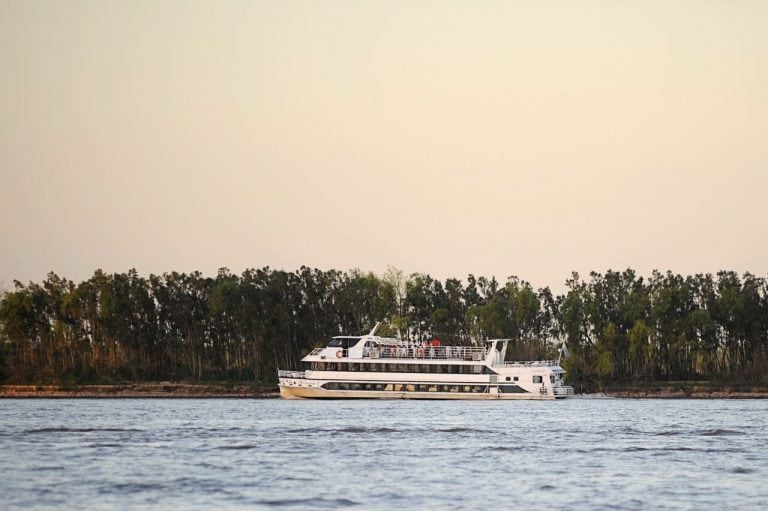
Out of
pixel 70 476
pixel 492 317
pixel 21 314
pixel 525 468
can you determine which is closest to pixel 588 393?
pixel 492 317

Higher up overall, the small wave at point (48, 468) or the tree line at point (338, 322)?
the tree line at point (338, 322)

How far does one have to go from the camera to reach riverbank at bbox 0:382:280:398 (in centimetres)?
Result: 13662

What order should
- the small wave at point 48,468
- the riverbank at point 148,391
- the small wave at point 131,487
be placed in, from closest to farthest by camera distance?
1. the small wave at point 131,487
2. the small wave at point 48,468
3. the riverbank at point 148,391

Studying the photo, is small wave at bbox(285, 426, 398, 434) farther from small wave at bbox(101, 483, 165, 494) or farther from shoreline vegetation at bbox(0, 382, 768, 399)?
shoreline vegetation at bbox(0, 382, 768, 399)

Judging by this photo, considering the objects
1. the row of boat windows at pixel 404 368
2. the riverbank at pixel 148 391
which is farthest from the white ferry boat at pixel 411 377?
the riverbank at pixel 148 391

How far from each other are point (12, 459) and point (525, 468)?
2116cm

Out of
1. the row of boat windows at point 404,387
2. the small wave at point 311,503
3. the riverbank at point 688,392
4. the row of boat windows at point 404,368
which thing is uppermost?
the row of boat windows at point 404,368

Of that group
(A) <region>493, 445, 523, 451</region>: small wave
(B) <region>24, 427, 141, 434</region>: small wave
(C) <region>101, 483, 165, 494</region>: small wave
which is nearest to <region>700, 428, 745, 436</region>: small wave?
(A) <region>493, 445, 523, 451</region>: small wave

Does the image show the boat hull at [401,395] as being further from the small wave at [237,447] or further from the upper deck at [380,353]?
the small wave at [237,447]

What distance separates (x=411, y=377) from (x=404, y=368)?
121cm

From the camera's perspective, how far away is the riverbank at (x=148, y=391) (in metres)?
137

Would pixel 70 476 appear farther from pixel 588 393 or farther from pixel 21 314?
pixel 21 314

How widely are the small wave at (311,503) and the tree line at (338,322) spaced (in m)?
102

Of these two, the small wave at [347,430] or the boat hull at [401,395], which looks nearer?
the small wave at [347,430]
